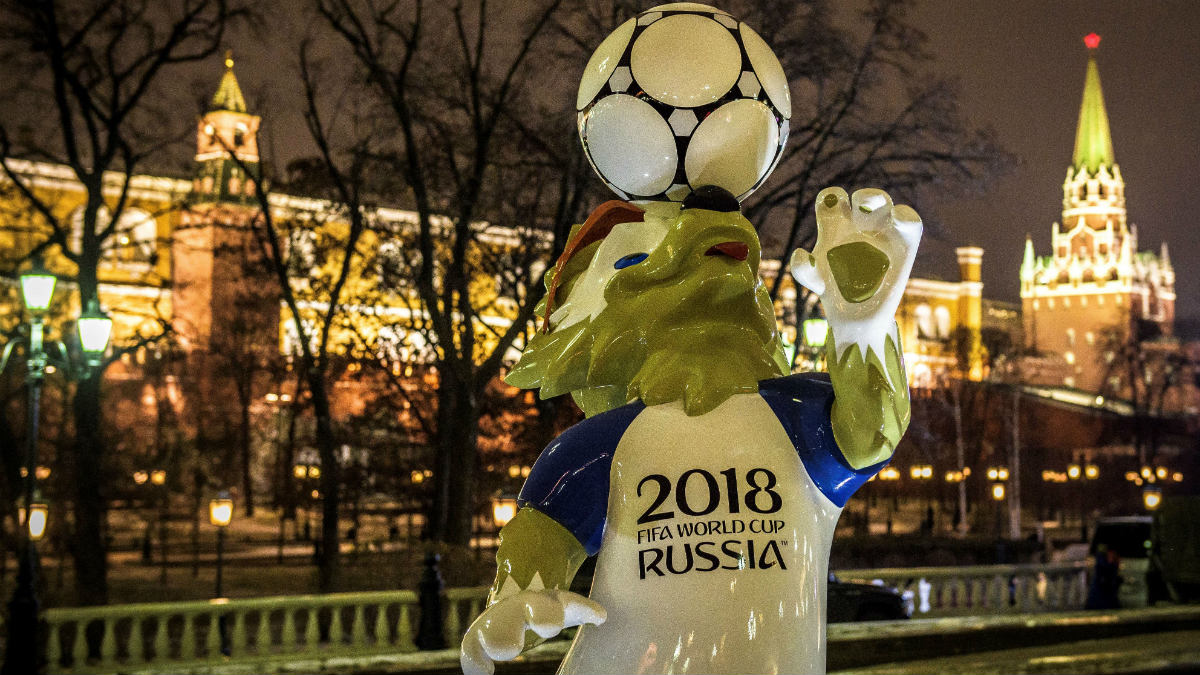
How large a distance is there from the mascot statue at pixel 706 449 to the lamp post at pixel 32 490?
7.73 meters

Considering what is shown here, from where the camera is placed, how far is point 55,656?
34.3ft

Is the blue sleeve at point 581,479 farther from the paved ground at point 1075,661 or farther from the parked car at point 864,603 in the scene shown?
the parked car at point 864,603

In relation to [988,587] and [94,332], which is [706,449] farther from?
[988,587]

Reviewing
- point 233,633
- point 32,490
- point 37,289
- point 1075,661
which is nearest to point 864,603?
point 1075,661

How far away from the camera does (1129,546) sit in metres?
19.5

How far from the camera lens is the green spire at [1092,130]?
91.3 metres

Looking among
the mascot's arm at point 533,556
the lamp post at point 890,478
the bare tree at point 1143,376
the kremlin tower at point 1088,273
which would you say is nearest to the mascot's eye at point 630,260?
the mascot's arm at point 533,556

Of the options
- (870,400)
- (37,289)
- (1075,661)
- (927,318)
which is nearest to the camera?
(870,400)

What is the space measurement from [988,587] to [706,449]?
1454 cm

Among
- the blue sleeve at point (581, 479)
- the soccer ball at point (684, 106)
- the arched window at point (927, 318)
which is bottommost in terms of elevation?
the blue sleeve at point (581, 479)

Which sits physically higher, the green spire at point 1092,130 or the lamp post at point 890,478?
the green spire at point 1092,130

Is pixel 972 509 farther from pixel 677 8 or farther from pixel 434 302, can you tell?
pixel 677 8

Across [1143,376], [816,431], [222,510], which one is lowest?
[222,510]

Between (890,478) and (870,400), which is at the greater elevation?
(870,400)
